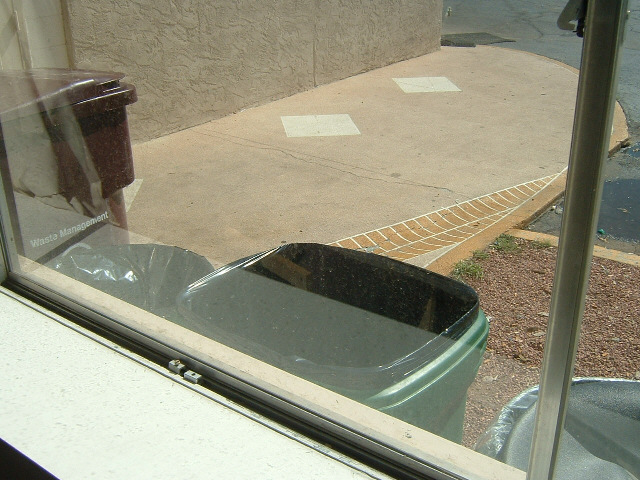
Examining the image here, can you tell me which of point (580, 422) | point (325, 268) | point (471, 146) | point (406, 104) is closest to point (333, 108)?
point (406, 104)

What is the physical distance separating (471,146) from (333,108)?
113cm

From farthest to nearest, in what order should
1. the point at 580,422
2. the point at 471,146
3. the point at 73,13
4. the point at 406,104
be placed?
the point at 406,104, the point at 73,13, the point at 471,146, the point at 580,422

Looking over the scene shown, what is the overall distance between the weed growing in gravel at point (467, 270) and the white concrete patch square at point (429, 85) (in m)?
1.11

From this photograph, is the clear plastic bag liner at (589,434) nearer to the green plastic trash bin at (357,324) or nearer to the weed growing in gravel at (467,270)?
the green plastic trash bin at (357,324)

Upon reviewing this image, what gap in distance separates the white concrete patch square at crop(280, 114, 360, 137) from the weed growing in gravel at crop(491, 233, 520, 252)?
4.26 ft

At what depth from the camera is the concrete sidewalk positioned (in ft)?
6.67

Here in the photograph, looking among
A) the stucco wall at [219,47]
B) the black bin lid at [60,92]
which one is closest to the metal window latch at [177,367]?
the black bin lid at [60,92]

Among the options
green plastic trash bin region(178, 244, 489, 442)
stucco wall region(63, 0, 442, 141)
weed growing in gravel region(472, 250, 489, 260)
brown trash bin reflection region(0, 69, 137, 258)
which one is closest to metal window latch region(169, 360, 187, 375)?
green plastic trash bin region(178, 244, 489, 442)

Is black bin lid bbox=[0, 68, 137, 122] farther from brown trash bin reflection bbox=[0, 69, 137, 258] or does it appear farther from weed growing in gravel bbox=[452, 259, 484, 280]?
weed growing in gravel bbox=[452, 259, 484, 280]

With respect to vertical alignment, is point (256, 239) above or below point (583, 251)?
below

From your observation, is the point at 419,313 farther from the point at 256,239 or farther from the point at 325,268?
the point at 256,239

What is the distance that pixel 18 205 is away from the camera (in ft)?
5.79

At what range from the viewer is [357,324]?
1567mm

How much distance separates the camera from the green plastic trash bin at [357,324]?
126 centimetres
